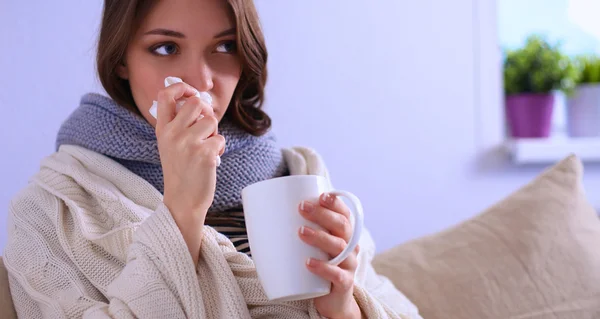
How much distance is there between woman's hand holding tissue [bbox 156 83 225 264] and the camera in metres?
0.78

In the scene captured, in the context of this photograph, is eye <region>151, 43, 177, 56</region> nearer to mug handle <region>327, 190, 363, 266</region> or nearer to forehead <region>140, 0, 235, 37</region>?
forehead <region>140, 0, 235, 37</region>

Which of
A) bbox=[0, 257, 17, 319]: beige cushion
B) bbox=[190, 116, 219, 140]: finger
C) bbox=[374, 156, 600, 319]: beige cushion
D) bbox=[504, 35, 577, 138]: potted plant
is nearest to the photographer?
bbox=[190, 116, 219, 140]: finger

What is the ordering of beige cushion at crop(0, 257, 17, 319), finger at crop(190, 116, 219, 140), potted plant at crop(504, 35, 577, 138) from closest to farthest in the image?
finger at crop(190, 116, 219, 140)
beige cushion at crop(0, 257, 17, 319)
potted plant at crop(504, 35, 577, 138)

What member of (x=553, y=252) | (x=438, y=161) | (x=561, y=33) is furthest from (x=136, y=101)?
(x=561, y=33)

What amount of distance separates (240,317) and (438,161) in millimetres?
1340

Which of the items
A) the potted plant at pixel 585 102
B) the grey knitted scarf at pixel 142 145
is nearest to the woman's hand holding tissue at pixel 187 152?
the grey knitted scarf at pixel 142 145

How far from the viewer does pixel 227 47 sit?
100 centimetres

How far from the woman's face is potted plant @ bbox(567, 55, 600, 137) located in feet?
5.42

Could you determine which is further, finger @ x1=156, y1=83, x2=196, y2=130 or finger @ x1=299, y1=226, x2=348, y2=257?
finger @ x1=156, y1=83, x2=196, y2=130

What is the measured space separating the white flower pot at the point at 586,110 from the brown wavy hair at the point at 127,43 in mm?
1512

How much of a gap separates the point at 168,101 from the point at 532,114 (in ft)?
5.61

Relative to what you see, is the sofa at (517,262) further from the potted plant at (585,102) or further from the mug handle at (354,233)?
the potted plant at (585,102)

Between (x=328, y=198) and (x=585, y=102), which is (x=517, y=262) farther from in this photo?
(x=585, y=102)

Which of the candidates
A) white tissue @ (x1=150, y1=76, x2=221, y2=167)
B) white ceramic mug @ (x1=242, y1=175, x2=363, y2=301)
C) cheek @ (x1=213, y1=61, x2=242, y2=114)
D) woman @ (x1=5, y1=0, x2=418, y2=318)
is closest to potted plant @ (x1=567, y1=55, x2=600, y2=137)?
woman @ (x1=5, y1=0, x2=418, y2=318)
